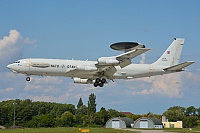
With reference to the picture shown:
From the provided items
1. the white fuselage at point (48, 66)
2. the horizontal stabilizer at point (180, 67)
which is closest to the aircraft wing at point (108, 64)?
the white fuselage at point (48, 66)

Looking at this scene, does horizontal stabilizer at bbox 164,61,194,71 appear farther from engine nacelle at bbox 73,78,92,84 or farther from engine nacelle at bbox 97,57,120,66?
engine nacelle at bbox 73,78,92,84

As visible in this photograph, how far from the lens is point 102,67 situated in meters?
64.0

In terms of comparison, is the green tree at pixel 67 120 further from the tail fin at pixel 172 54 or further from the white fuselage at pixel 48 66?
the white fuselage at pixel 48 66

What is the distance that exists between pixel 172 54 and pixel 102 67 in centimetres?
1546

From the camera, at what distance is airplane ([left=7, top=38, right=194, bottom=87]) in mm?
Answer: 62125

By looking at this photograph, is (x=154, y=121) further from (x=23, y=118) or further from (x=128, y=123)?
(x=23, y=118)

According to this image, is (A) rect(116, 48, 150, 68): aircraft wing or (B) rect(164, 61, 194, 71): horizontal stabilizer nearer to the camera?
(A) rect(116, 48, 150, 68): aircraft wing

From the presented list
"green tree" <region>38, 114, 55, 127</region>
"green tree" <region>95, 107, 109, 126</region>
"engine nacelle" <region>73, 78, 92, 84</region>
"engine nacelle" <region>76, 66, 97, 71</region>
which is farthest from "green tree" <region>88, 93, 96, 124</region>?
"engine nacelle" <region>76, 66, 97, 71</region>

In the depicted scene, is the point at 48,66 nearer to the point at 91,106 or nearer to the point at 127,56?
the point at 127,56

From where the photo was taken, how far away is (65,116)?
15775 centimetres

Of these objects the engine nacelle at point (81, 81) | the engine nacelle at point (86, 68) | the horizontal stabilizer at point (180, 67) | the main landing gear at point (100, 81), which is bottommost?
the main landing gear at point (100, 81)

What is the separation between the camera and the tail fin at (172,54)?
232 feet

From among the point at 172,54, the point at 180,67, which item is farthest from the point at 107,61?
the point at 172,54

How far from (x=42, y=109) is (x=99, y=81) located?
134m
